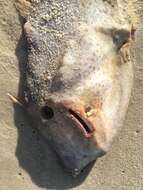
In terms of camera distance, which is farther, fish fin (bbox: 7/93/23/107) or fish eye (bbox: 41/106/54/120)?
fish fin (bbox: 7/93/23/107)

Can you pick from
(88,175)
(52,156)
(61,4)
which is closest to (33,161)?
(52,156)

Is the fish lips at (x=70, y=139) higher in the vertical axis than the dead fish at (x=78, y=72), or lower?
lower

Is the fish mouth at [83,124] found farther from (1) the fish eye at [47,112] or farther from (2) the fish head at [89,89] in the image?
(1) the fish eye at [47,112]

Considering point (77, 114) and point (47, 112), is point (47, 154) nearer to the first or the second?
point (47, 112)

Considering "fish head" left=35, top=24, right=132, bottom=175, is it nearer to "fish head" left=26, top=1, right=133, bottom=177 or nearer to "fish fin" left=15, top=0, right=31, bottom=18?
"fish head" left=26, top=1, right=133, bottom=177

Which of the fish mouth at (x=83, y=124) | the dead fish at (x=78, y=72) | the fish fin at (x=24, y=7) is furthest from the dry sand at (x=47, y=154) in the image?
the fish mouth at (x=83, y=124)

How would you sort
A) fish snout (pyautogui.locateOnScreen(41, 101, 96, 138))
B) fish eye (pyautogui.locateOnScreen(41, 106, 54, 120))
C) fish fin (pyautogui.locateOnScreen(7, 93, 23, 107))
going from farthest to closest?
fish fin (pyautogui.locateOnScreen(7, 93, 23, 107)) < fish eye (pyautogui.locateOnScreen(41, 106, 54, 120)) < fish snout (pyautogui.locateOnScreen(41, 101, 96, 138))

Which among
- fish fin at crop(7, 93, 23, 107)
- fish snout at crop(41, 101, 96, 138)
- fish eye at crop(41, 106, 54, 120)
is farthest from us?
fish fin at crop(7, 93, 23, 107)

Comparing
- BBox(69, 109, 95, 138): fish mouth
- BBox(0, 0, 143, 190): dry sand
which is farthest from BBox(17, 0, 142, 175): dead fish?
BBox(0, 0, 143, 190): dry sand

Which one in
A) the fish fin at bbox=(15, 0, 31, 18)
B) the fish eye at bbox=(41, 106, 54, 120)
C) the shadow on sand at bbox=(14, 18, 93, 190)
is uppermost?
the fish fin at bbox=(15, 0, 31, 18)
